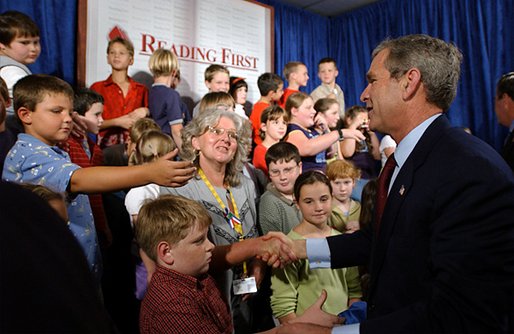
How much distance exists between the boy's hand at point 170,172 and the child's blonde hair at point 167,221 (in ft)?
1.19

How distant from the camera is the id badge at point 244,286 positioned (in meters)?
2.11

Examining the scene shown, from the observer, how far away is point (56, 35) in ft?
15.6

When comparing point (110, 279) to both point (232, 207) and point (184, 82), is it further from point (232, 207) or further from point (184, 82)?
point (184, 82)

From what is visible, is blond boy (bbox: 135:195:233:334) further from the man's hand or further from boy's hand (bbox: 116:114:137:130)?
boy's hand (bbox: 116:114:137:130)

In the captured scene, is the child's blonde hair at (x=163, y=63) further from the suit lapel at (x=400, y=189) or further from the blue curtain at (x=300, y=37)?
the blue curtain at (x=300, y=37)

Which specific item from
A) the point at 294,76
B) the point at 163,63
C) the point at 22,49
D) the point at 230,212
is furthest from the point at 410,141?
the point at 294,76

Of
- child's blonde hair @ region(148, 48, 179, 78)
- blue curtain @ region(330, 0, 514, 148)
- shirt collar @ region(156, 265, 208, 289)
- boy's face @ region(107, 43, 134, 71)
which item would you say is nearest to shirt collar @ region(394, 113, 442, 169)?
shirt collar @ region(156, 265, 208, 289)

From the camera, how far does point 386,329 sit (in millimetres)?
1167

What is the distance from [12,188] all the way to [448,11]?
7325mm

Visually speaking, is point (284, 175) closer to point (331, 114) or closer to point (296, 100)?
point (296, 100)

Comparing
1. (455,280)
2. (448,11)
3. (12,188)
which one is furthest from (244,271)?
(448,11)

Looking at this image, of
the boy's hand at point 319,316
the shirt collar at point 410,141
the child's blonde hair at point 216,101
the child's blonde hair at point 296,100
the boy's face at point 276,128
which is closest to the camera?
the shirt collar at point 410,141

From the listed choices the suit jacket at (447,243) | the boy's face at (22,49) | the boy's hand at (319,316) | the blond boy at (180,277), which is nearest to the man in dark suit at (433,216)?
the suit jacket at (447,243)

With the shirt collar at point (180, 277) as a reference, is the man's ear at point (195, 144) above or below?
above
